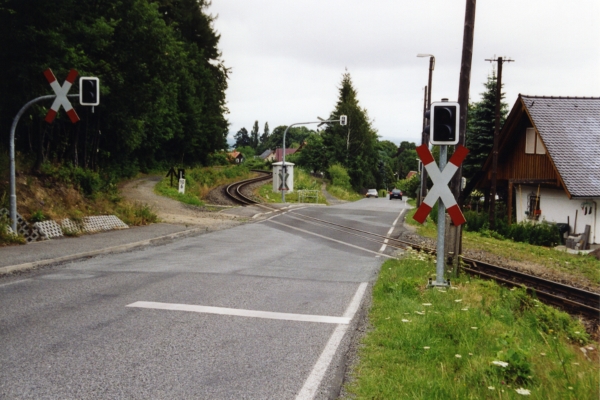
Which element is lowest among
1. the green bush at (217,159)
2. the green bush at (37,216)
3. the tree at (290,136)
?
the green bush at (37,216)

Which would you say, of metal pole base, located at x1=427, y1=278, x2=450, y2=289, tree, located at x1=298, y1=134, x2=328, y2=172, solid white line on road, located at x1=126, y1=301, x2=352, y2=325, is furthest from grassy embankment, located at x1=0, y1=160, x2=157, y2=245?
tree, located at x1=298, y1=134, x2=328, y2=172

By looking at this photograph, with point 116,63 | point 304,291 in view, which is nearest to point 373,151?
point 116,63

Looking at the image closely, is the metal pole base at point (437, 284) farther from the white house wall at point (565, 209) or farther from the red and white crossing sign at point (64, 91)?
the white house wall at point (565, 209)

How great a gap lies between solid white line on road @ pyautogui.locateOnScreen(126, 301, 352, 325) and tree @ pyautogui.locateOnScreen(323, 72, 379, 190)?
70.0 meters

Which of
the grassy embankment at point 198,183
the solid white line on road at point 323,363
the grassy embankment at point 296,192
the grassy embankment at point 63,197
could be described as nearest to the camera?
the solid white line on road at point 323,363

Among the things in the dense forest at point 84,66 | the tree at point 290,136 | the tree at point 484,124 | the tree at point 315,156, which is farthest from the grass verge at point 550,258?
the tree at point 290,136

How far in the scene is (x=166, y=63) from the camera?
73.2 feet

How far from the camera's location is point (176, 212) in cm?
2572

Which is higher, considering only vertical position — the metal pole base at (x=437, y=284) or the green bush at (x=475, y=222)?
the metal pole base at (x=437, y=284)

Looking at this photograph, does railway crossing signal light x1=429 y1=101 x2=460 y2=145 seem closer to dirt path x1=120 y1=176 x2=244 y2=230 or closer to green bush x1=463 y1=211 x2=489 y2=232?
dirt path x1=120 y1=176 x2=244 y2=230

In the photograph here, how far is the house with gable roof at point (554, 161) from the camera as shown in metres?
26.0

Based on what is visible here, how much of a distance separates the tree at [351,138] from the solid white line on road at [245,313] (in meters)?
70.0

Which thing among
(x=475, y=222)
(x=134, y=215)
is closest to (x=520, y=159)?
(x=475, y=222)

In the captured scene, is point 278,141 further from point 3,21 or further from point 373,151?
point 3,21
